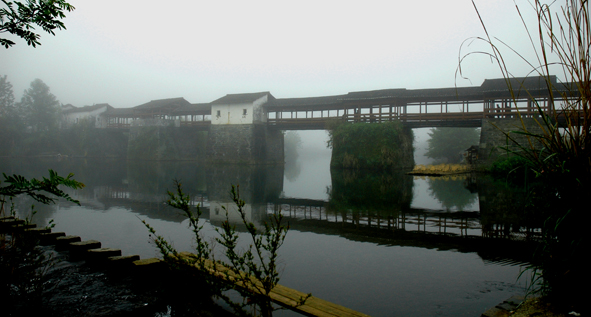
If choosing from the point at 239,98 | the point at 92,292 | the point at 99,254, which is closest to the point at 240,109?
the point at 239,98

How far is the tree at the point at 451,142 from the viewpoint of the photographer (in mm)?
42312

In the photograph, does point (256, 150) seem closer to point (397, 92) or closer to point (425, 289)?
point (397, 92)

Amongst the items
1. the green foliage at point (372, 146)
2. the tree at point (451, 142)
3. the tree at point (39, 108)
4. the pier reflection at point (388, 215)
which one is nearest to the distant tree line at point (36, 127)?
the tree at point (39, 108)

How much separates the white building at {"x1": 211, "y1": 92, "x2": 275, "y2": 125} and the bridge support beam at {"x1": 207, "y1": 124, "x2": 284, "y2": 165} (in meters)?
0.56

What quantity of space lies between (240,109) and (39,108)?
101ft

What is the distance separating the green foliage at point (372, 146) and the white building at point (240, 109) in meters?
8.58

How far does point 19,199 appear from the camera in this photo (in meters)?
9.10

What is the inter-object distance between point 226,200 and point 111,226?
12.3 feet

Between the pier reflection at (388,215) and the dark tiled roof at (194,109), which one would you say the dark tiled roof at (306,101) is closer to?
the dark tiled roof at (194,109)

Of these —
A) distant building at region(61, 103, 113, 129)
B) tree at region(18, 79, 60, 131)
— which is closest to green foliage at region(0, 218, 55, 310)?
distant building at region(61, 103, 113, 129)

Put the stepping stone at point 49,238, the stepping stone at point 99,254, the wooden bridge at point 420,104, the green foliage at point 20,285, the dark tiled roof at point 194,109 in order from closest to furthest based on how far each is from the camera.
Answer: the green foliage at point 20,285
the stepping stone at point 99,254
the stepping stone at point 49,238
the wooden bridge at point 420,104
the dark tiled roof at point 194,109

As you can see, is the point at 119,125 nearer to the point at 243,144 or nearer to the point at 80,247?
the point at 243,144

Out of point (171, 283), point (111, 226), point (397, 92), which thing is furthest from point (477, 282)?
point (397, 92)

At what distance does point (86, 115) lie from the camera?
4766cm
